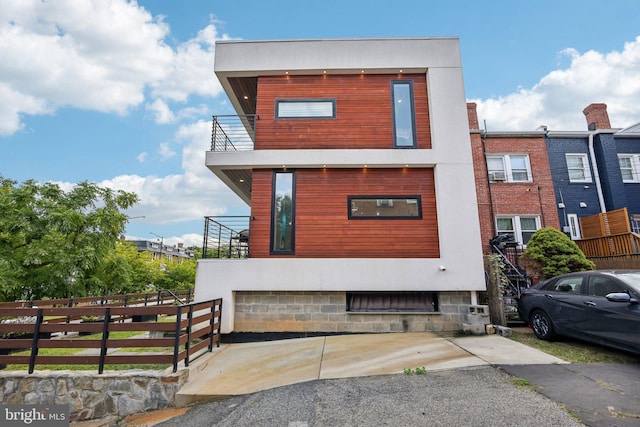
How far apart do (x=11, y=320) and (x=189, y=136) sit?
14672mm

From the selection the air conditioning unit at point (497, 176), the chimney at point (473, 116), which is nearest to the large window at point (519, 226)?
the air conditioning unit at point (497, 176)

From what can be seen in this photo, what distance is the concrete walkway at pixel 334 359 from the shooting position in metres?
4.25

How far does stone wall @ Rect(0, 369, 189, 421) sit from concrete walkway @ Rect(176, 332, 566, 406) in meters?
0.33

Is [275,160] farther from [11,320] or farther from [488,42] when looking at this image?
[488,42]

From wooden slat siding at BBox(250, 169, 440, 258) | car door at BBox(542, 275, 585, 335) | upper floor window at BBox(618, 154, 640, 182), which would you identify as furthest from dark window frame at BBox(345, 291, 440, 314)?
upper floor window at BBox(618, 154, 640, 182)

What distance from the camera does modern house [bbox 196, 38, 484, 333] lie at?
6.79m

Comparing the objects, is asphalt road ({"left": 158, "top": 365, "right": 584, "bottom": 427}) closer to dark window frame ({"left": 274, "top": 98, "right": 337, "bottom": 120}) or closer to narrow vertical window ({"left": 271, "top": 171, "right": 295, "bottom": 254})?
narrow vertical window ({"left": 271, "top": 171, "right": 295, "bottom": 254})

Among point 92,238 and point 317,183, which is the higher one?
point 317,183

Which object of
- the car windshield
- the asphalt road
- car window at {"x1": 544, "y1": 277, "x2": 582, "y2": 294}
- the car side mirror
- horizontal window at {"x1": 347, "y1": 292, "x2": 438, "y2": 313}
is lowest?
the asphalt road

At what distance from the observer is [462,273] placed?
6770mm

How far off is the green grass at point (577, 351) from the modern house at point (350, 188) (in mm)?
1526

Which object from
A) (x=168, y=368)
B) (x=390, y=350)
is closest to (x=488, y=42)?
(x=390, y=350)

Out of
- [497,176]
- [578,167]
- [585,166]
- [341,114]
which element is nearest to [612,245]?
[497,176]

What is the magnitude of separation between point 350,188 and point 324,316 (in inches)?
131
